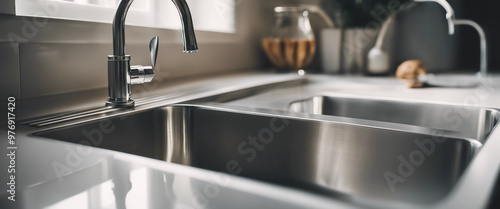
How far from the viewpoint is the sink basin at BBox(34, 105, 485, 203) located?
0.62 m

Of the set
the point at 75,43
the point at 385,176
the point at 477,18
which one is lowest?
the point at 385,176

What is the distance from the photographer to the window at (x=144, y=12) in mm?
817

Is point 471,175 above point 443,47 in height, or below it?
below

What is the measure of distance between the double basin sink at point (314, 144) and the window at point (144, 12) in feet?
0.96

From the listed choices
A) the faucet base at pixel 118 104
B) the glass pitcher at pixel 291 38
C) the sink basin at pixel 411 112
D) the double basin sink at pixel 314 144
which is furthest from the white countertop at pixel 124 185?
the glass pitcher at pixel 291 38

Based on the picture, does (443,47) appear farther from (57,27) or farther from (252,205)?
(252,205)

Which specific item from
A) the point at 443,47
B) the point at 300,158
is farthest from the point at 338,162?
the point at 443,47

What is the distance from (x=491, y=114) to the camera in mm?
811

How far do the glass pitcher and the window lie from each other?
17 centimetres

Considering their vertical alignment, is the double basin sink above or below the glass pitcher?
below

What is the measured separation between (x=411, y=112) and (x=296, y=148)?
1.17ft

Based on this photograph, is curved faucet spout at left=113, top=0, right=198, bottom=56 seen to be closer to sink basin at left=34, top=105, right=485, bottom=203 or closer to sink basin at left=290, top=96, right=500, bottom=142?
sink basin at left=34, top=105, right=485, bottom=203

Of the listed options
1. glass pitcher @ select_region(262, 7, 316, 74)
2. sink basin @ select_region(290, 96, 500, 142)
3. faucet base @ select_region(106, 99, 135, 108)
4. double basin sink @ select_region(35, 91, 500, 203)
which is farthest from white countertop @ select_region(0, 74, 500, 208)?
glass pitcher @ select_region(262, 7, 316, 74)

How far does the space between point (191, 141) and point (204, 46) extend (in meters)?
0.62
